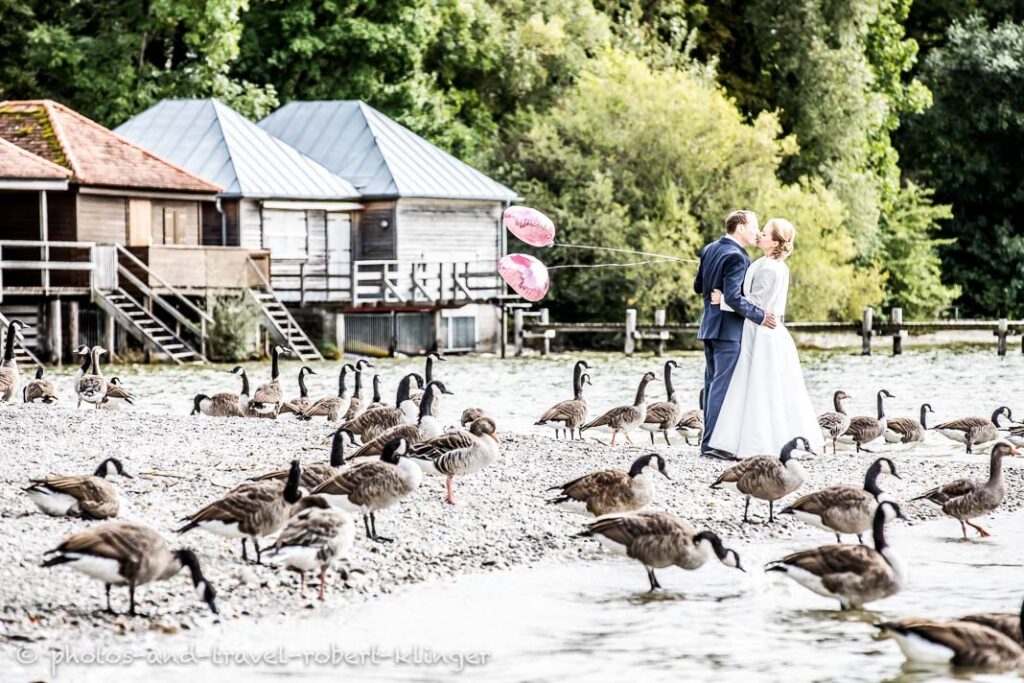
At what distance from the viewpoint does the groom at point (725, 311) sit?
18516 millimetres

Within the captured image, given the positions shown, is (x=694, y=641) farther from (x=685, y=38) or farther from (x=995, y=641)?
(x=685, y=38)

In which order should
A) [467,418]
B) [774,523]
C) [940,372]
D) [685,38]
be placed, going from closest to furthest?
[774,523]
[467,418]
[940,372]
[685,38]

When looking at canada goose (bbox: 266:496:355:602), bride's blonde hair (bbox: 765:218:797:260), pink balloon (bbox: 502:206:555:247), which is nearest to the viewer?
canada goose (bbox: 266:496:355:602)

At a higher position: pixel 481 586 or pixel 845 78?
pixel 845 78

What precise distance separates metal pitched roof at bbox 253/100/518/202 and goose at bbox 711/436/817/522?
40.0 m

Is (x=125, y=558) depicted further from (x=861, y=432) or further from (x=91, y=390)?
(x=91, y=390)

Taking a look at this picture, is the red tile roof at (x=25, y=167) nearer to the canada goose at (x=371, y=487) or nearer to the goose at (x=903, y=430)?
the goose at (x=903, y=430)

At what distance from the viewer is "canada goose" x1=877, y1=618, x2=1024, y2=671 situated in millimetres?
10656

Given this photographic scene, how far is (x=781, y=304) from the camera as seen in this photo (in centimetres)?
1903

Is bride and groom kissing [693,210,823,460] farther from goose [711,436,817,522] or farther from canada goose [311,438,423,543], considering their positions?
canada goose [311,438,423,543]

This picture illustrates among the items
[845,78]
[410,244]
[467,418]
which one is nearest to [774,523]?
[467,418]

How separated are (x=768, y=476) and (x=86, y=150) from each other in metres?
36.3

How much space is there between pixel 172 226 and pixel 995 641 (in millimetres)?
42478

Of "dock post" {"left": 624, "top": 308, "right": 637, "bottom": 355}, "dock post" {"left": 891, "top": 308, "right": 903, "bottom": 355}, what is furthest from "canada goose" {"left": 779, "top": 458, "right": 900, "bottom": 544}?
"dock post" {"left": 891, "top": 308, "right": 903, "bottom": 355}
